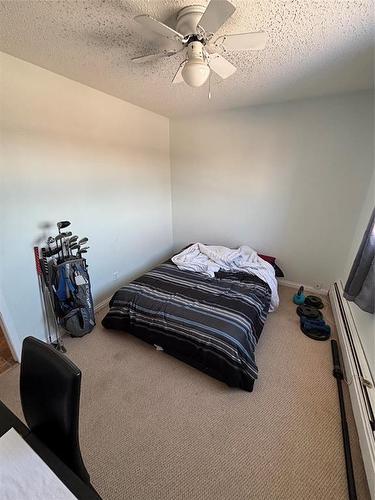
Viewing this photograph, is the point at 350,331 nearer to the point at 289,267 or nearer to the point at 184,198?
the point at 289,267

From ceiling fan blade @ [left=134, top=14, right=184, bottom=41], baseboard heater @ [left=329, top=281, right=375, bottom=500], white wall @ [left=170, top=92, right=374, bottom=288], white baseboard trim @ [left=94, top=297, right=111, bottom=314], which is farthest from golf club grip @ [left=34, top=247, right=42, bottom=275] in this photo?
baseboard heater @ [left=329, top=281, right=375, bottom=500]

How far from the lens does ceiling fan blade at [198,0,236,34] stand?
1.00m

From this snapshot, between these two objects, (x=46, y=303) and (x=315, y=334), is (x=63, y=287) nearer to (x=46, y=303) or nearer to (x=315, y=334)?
(x=46, y=303)

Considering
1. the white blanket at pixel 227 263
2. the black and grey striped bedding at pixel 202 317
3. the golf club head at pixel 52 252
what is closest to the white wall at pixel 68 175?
the golf club head at pixel 52 252

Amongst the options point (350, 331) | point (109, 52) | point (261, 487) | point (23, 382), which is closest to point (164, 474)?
point (261, 487)

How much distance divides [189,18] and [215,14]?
0.87 ft

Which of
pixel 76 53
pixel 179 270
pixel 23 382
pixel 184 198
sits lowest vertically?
pixel 179 270

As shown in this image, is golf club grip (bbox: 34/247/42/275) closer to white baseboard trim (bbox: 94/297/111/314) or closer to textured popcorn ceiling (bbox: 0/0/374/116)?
white baseboard trim (bbox: 94/297/111/314)

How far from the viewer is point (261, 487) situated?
1.22 meters

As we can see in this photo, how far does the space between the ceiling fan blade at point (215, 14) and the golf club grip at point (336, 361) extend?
247 centimetres

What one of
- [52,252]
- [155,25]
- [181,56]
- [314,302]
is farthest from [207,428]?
[181,56]

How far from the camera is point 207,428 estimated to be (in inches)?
59.3

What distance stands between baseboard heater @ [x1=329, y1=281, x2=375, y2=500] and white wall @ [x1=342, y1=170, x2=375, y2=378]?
Result: 5 centimetres

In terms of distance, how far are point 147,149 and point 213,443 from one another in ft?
10.8
